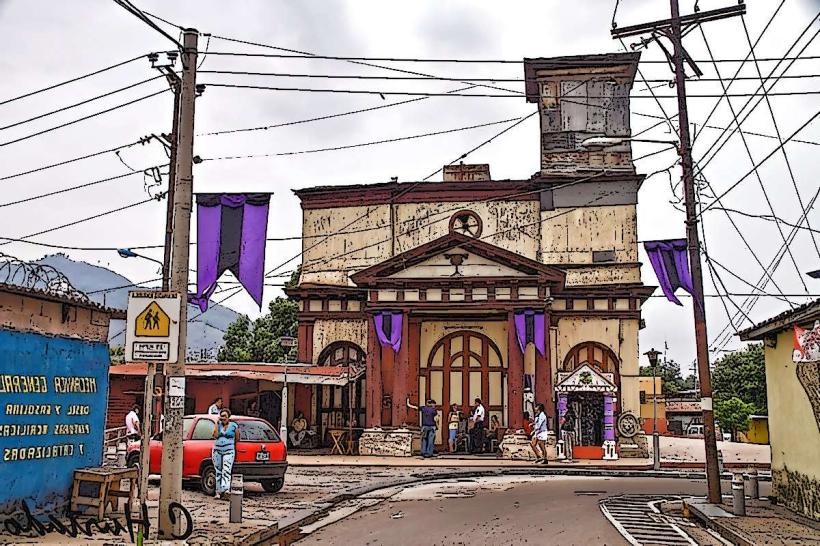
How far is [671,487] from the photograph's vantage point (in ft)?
72.5

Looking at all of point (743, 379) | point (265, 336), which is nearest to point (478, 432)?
point (265, 336)

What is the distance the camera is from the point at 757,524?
1455 cm

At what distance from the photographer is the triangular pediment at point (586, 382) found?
30.5 meters

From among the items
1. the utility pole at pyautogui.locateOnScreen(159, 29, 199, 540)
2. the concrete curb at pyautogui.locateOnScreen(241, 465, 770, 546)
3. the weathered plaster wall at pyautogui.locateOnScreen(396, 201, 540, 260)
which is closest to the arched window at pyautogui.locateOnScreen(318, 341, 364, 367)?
the weathered plaster wall at pyautogui.locateOnScreen(396, 201, 540, 260)

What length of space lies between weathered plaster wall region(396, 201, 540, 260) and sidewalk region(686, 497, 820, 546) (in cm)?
1935

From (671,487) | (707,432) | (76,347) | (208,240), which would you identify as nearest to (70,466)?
(76,347)

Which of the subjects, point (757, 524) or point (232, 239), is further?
point (232, 239)

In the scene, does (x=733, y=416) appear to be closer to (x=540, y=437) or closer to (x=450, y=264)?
(x=450, y=264)

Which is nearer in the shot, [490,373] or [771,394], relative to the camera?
[771,394]

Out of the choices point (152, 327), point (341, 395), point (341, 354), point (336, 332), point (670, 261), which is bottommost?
point (341, 395)

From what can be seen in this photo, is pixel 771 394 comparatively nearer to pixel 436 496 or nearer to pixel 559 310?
pixel 436 496

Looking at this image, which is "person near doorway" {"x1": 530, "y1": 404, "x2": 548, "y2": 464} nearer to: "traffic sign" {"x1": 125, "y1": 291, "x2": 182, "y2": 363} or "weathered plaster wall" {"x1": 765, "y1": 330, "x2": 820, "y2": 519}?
"weathered plaster wall" {"x1": 765, "y1": 330, "x2": 820, "y2": 519}

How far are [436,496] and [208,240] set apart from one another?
23.2ft

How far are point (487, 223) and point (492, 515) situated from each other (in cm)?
2177
